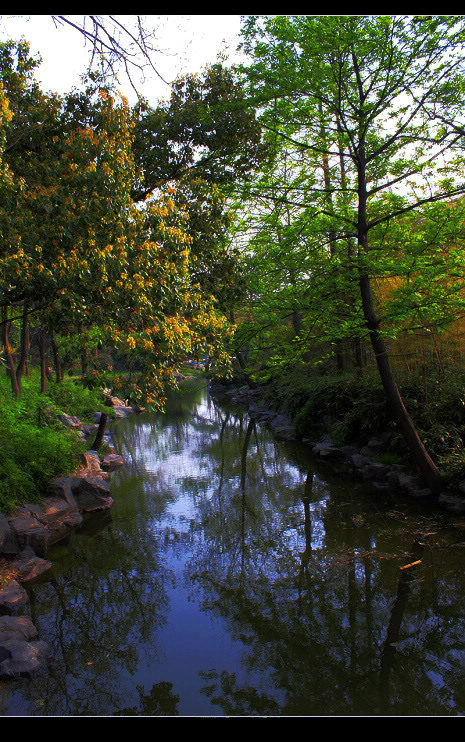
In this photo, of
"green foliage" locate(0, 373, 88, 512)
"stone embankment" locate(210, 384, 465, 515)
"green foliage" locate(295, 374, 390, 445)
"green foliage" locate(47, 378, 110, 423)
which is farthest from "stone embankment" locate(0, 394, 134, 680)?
"green foliage" locate(47, 378, 110, 423)

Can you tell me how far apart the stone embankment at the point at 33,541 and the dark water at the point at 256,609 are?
24 cm

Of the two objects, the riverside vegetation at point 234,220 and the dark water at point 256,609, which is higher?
Result: the riverside vegetation at point 234,220

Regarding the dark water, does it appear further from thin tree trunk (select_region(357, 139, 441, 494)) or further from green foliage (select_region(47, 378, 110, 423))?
green foliage (select_region(47, 378, 110, 423))

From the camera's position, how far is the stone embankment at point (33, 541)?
5.18 metres

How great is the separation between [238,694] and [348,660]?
1.30 m

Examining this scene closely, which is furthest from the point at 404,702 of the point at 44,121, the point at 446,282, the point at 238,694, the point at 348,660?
the point at 44,121

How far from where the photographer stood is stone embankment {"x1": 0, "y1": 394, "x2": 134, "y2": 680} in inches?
204

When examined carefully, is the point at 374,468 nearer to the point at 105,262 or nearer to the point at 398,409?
the point at 398,409

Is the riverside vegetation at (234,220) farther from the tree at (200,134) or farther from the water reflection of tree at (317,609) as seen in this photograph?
→ the water reflection of tree at (317,609)

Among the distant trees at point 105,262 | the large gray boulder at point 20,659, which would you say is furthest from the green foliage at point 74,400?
the large gray boulder at point 20,659

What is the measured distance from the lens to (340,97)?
334 inches

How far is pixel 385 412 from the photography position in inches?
465

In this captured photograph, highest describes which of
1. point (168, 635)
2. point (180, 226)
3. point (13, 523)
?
point (180, 226)

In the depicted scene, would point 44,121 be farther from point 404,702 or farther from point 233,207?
point 404,702
